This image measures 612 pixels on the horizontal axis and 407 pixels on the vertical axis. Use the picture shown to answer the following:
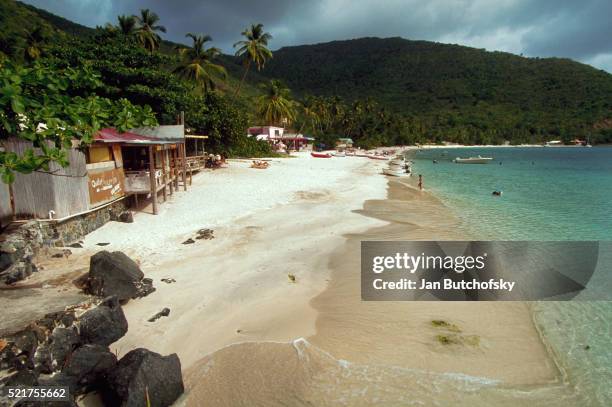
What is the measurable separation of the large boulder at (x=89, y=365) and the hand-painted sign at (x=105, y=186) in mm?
7558

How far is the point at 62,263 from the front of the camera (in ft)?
29.9

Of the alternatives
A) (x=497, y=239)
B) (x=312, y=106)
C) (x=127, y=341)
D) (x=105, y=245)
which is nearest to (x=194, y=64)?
(x=105, y=245)

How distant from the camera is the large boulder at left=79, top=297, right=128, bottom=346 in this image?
570 centimetres

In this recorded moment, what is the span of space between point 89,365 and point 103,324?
84 centimetres

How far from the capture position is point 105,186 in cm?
1249

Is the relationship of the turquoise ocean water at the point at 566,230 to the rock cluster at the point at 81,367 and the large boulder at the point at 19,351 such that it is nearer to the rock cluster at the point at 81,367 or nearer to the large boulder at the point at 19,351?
the rock cluster at the point at 81,367

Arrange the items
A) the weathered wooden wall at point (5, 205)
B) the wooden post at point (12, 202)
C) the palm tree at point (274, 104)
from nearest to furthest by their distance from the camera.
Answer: the weathered wooden wall at point (5, 205)
the wooden post at point (12, 202)
the palm tree at point (274, 104)

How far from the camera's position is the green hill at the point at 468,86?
442ft

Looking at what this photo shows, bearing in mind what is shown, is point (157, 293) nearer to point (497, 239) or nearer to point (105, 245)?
point (105, 245)

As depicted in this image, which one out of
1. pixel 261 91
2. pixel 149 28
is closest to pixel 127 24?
pixel 149 28

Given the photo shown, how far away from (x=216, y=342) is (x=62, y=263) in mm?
5234

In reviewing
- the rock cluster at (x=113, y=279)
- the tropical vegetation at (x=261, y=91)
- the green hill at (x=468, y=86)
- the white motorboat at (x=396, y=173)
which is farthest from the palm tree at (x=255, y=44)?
the green hill at (x=468, y=86)

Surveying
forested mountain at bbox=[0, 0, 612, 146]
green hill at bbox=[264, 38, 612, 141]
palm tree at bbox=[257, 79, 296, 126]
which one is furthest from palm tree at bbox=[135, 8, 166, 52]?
green hill at bbox=[264, 38, 612, 141]

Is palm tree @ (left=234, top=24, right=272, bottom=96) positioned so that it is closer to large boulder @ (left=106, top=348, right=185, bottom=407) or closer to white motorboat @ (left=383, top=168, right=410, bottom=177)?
white motorboat @ (left=383, top=168, right=410, bottom=177)
